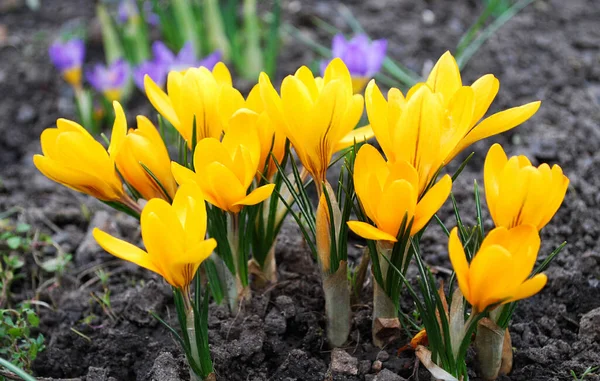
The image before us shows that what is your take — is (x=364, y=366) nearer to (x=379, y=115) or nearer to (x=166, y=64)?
(x=379, y=115)

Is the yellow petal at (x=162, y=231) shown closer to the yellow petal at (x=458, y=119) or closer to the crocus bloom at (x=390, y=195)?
the crocus bloom at (x=390, y=195)

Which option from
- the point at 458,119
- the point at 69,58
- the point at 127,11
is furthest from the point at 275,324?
the point at 127,11

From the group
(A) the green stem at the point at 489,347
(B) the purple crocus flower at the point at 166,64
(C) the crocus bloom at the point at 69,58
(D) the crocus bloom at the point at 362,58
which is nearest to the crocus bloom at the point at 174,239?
(A) the green stem at the point at 489,347

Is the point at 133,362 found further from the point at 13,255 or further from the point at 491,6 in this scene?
the point at 491,6

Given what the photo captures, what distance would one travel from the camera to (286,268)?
179 centimetres

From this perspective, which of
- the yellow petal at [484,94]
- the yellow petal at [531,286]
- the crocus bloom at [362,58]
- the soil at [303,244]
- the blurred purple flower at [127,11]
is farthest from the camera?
the blurred purple flower at [127,11]

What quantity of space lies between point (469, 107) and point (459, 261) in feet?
0.86

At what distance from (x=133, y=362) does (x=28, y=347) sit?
278mm

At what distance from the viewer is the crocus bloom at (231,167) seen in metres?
1.24

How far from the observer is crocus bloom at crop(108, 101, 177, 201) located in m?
1.36

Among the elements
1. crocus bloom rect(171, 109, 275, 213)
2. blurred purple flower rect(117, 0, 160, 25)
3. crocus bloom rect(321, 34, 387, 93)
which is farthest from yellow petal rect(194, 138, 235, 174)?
blurred purple flower rect(117, 0, 160, 25)

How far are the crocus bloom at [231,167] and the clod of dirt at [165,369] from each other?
36 cm

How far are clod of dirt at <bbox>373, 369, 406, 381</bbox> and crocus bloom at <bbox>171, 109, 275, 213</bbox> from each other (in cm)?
40

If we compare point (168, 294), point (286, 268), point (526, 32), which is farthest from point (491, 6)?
point (168, 294)
